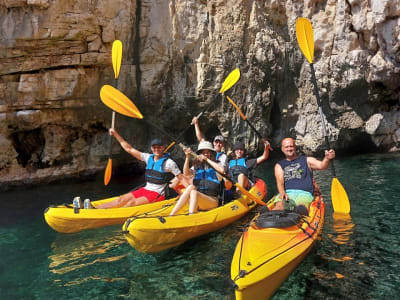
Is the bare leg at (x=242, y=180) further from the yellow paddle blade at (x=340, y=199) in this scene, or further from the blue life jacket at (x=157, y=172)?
the yellow paddle blade at (x=340, y=199)

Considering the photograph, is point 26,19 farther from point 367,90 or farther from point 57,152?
point 367,90

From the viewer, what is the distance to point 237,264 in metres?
2.66

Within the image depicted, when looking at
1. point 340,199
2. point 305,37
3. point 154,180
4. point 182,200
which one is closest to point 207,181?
point 182,200

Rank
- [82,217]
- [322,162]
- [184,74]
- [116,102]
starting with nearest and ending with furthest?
[322,162], [82,217], [116,102], [184,74]

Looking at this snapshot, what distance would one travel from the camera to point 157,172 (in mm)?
4883

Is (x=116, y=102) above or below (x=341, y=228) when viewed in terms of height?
above

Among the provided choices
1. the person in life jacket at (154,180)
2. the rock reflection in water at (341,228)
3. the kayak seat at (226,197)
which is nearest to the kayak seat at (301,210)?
the rock reflection in water at (341,228)

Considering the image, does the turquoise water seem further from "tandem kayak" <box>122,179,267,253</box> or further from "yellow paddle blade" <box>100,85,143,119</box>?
"yellow paddle blade" <box>100,85,143,119</box>

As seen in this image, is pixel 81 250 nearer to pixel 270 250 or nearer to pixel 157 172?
pixel 157 172

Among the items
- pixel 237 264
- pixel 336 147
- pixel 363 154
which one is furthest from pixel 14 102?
pixel 363 154

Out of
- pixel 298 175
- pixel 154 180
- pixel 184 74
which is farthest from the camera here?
pixel 184 74

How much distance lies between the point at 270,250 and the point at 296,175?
1506 millimetres

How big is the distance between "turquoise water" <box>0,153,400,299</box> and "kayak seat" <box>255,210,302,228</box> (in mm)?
462

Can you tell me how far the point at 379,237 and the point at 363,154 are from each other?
A: 9034 millimetres
